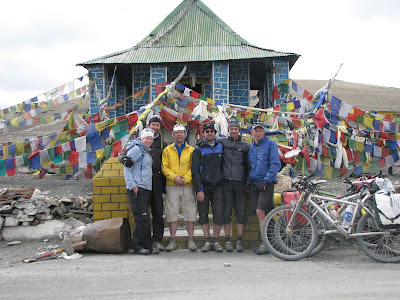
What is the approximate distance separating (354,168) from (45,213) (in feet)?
27.0

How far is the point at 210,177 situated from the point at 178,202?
62 centimetres

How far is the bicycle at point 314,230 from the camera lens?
196 inches

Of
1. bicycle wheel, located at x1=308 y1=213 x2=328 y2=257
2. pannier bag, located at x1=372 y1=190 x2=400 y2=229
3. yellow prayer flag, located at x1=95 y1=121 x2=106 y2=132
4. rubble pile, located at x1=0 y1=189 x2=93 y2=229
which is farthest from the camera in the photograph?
yellow prayer flag, located at x1=95 y1=121 x2=106 y2=132

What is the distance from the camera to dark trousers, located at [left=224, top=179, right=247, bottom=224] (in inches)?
222

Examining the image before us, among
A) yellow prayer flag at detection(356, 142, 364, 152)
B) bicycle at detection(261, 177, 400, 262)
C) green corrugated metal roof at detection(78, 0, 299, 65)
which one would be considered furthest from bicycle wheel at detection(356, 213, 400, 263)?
green corrugated metal roof at detection(78, 0, 299, 65)

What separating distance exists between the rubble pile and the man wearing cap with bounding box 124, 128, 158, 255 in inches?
73.1

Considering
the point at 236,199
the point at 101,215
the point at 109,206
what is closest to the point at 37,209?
the point at 101,215

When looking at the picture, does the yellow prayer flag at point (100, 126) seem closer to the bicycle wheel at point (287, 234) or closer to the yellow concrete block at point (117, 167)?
the yellow concrete block at point (117, 167)

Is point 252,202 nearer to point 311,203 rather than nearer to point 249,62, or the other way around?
point 311,203

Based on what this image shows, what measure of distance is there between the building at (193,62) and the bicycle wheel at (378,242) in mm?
10346

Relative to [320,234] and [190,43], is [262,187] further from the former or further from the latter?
[190,43]

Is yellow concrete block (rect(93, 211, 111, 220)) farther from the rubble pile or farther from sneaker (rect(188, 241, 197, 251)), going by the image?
sneaker (rect(188, 241, 197, 251))

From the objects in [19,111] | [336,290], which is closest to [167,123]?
[336,290]

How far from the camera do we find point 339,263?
4.95 meters
